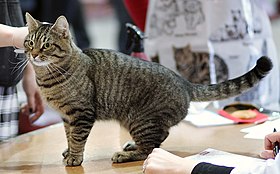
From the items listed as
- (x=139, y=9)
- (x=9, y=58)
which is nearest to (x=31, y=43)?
(x=9, y=58)

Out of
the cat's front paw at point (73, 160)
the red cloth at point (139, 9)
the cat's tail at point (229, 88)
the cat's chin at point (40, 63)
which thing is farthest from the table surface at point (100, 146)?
the red cloth at point (139, 9)

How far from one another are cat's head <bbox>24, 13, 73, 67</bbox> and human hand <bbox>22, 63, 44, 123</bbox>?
22.1 inches

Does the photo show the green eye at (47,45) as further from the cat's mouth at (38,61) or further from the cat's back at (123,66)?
the cat's back at (123,66)

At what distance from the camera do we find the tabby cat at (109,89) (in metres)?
1.52

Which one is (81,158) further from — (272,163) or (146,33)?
(146,33)

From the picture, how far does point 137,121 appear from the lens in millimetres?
1594

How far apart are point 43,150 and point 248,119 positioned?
701 mm

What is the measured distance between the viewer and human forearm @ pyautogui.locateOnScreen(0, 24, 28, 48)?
63.5 inches

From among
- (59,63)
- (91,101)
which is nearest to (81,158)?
(91,101)

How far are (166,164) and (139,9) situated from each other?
51.3 inches

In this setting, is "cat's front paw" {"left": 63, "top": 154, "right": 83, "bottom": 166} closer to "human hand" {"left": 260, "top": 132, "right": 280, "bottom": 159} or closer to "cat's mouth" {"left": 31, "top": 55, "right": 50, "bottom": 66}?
"cat's mouth" {"left": 31, "top": 55, "right": 50, "bottom": 66}

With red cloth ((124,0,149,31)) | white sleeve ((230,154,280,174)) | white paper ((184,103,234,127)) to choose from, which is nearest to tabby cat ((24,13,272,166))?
white paper ((184,103,234,127))

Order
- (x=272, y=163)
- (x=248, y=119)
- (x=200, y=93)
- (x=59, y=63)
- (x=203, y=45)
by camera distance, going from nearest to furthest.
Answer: (x=272, y=163), (x=59, y=63), (x=200, y=93), (x=248, y=119), (x=203, y=45)

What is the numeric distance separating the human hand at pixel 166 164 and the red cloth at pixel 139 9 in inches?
48.8
